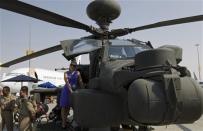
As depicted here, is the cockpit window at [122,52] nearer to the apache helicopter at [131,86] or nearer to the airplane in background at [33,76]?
the apache helicopter at [131,86]

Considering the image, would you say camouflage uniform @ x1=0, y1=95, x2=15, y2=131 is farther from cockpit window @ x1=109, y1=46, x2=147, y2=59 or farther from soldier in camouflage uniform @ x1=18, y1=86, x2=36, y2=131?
cockpit window @ x1=109, y1=46, x2=147, y2=59

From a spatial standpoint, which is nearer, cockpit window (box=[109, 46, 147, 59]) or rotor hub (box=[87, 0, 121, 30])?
cockpit window (box=[109, 46, 147, 59])

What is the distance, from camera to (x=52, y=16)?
5.46 m

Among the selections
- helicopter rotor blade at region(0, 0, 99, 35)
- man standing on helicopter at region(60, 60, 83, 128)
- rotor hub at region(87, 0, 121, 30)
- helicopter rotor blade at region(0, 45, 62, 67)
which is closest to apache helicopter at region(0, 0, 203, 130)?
helicopter rotor blade at region(0, 0, 99, 35)

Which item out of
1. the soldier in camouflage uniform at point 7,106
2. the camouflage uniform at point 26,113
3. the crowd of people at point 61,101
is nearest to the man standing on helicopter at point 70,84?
the crowd of people at point 61,101

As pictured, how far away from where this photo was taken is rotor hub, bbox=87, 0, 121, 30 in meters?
6.82

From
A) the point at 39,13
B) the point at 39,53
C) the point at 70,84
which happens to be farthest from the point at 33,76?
the point at 39,13

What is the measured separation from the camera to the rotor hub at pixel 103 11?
682 centimetres

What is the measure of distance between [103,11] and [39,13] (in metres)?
1.95

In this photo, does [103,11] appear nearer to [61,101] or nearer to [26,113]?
[61,101]

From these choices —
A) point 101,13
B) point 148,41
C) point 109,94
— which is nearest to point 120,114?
point 109,94

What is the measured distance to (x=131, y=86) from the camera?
3924 millimetres

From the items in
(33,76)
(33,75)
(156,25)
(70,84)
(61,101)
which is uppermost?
(156,25)

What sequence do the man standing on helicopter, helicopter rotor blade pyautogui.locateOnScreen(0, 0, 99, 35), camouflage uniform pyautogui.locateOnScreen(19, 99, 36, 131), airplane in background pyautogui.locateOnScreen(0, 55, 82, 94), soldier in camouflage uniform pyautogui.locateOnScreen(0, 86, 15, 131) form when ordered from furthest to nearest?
airplane in background pyautogui.locateOnScreen(0, 55, 82, 94) → soldier in camouflage uniform pyautogui.locateOnScreen(0, 86, 15, 131) → camouflage uniform pyautogui.locateOnScreen(19, 99, 36, 131) → the man standing on helicopter → helicopter rotor blade pyautogui.locateOnScreen(0, 0, 99, 35)
